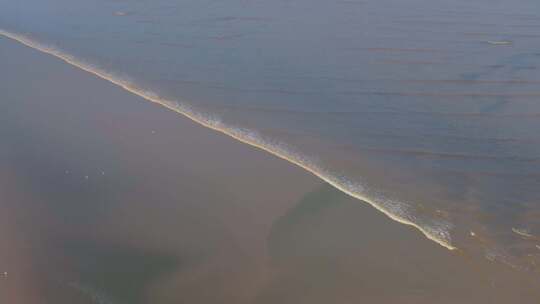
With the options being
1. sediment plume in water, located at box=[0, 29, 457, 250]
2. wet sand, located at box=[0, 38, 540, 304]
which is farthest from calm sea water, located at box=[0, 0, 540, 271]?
wet sand, located at box=[0, 38, 540, 304]

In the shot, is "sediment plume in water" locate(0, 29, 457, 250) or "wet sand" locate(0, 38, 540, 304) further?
→ "sediment plume in water" locate(0, 29, 457, 250)

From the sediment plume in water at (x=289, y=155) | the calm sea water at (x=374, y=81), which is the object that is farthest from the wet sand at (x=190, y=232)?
the calm sea water at (x=374, y=81)

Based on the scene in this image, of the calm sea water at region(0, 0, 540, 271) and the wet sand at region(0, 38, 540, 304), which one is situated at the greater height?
the calm sea water at region(0, 0, 540, 271)

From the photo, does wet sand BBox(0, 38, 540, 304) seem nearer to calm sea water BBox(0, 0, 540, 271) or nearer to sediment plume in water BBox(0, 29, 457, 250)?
sediment plume in water BBox(0, 29, 457, 250)

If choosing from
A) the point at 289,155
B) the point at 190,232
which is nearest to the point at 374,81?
the point at 289,155

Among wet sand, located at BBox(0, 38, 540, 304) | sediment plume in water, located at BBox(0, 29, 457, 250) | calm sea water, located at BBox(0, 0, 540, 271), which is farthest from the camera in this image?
calm sea water, located at BBox(0, 0, 540, 271)

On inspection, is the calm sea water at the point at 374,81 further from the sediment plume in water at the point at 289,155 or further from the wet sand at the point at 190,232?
the wet sand at the point at 190,232

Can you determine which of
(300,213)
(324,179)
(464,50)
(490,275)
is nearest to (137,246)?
(300,213)
